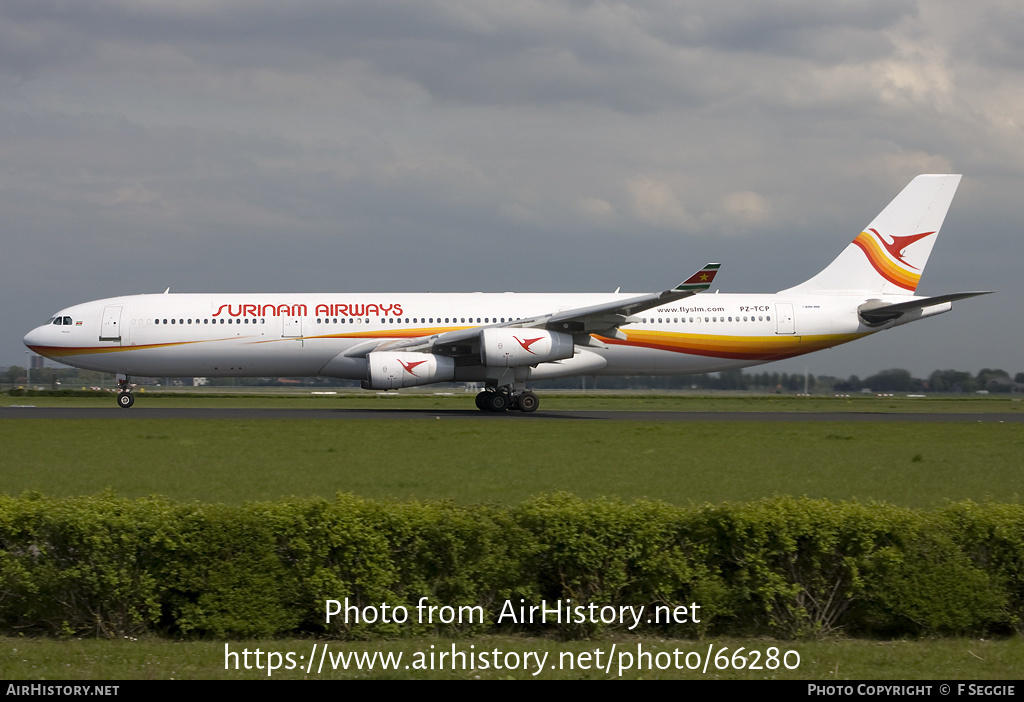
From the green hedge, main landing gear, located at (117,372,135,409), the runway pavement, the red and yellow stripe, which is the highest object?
the red and yellow stripe

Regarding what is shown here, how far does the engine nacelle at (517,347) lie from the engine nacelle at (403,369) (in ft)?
4.83

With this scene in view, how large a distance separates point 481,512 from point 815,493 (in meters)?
6.67

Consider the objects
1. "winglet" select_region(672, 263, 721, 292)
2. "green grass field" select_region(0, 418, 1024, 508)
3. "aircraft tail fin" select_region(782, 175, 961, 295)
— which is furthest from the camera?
"aircraft tail fin" select_region(782, 175, 961, 295)

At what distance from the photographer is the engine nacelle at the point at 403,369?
92.9 ft

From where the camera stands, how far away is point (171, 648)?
7.04 metres

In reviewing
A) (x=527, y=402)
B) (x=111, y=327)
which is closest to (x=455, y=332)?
(x=527, y=402)

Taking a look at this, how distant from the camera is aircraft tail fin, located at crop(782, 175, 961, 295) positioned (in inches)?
1380

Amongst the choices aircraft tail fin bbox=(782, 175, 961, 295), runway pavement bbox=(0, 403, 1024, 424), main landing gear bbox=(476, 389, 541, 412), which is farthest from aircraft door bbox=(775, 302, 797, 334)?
main landing gear bbox=(476, 389, 541, 412)

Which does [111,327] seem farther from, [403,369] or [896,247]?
[896,247]

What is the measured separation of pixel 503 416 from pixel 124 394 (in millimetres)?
13658

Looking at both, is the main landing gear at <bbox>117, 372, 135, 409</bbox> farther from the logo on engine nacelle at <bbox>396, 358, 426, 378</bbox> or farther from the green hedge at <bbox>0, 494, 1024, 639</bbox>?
the green hedge at <bbox>0, 494, 1024, 639</bbox>

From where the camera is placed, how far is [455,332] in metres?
30.6

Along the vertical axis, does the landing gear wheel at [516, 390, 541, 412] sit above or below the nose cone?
below

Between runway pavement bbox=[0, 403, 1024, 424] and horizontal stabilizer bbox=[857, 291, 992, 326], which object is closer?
runway pavement bbox=[0, 403, 1024, 424]
